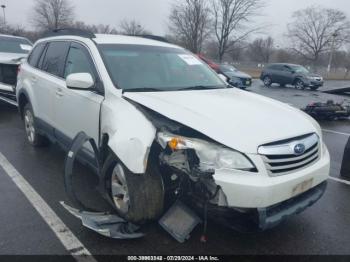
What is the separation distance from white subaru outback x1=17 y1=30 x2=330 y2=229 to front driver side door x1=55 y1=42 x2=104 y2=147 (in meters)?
0.01

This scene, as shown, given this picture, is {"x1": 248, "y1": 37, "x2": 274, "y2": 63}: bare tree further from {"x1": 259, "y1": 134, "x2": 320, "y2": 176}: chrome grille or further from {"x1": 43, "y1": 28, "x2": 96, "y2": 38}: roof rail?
{"x1": 259, "y1": 134, "x2": 320, "y2": 176}: chrome grille

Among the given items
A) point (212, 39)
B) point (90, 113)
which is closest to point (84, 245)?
point (90, 113)

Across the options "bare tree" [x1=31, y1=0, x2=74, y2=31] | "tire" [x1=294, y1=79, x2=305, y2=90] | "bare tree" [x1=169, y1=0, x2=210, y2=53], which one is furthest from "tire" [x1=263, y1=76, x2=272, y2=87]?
"bare tree" [x1=31, y1=0, x2=74, y2=31]

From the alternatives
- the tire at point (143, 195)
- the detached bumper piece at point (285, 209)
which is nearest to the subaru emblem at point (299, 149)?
the detached bumper piece at point (285, 209)

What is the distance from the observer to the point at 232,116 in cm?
300

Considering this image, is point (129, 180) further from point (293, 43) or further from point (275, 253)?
point (293, 43)

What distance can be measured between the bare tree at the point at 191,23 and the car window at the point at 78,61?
3159cm

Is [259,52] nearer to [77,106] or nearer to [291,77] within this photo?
[291,77]

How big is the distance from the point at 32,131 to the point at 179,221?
11.9 ft

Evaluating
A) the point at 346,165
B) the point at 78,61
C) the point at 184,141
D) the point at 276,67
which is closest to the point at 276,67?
the point at 276,67

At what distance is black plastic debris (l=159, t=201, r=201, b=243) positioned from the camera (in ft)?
9.71

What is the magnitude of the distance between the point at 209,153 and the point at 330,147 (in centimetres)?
482

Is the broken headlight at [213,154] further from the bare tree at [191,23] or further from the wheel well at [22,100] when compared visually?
the bare tree at [191,23]

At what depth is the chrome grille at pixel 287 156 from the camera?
8.91 feet
